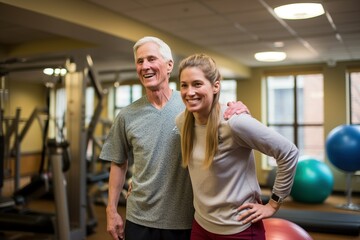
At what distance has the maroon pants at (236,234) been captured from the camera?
126 cm

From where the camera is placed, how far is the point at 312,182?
5.73m

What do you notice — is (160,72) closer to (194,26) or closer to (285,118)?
(194,26)

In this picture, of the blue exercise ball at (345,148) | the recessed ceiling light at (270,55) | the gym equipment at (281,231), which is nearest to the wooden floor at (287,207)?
the blue exercise ball at (345,148)

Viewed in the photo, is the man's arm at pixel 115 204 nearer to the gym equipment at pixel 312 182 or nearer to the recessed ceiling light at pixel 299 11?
the recessed ceiling light at pixel 299 11

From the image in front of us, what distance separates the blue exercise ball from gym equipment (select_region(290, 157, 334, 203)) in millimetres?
315

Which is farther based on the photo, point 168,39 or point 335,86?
point 335,86

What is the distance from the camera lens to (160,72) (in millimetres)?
1460

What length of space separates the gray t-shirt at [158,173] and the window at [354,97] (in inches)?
251

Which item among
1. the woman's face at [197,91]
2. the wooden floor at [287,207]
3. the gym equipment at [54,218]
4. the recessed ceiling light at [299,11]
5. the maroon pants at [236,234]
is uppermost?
the recessed ceiling light at [299,11]

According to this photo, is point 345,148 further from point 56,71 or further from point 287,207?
point 56,71

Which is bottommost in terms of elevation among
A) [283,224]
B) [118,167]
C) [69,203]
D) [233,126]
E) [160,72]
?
[69,203]

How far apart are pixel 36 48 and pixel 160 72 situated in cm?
466

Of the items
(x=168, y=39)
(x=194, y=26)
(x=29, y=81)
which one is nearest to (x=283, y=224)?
(x=194, y=26)

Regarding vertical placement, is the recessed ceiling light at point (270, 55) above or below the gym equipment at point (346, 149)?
above
